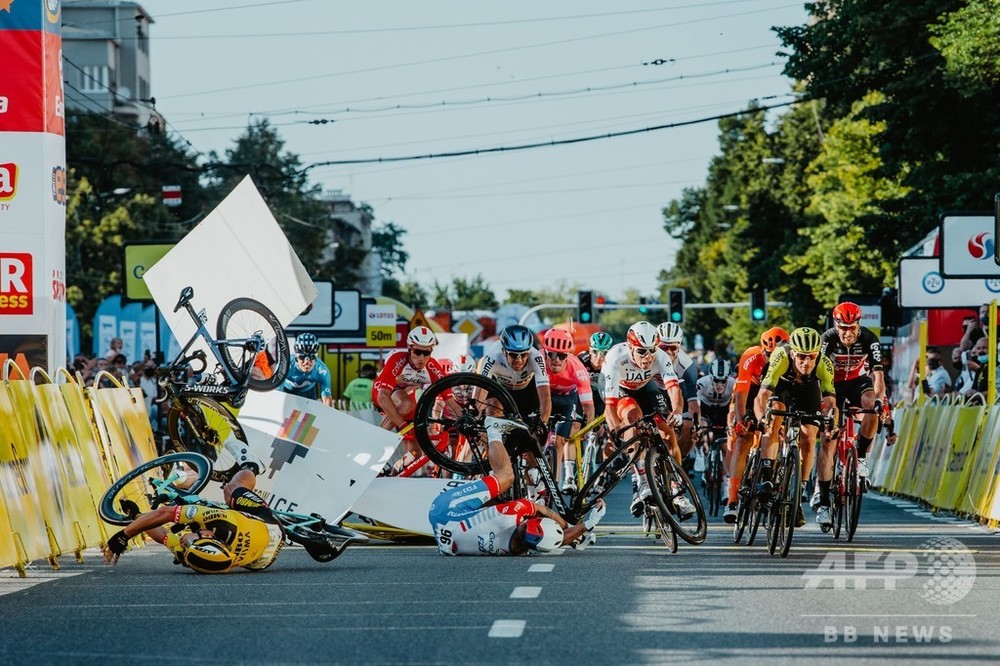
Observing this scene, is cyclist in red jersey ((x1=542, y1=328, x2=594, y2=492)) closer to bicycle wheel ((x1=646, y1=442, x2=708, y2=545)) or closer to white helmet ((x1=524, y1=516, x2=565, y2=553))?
bicycle wheel ((x1=646, y1=442, x2=708, y2=545))

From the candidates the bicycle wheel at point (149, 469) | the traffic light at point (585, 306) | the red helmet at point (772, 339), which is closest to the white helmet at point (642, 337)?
the red helmet at point (772, 339)

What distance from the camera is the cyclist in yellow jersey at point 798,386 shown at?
14617 millimetres

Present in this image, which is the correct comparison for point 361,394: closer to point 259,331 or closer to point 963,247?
point 963,247

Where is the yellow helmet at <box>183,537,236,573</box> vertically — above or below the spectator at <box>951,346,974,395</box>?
below

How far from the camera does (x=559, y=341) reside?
17.5 metres

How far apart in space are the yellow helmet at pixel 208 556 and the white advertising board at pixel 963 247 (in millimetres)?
11765

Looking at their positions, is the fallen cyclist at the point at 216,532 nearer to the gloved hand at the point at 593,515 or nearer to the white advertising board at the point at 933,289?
the gloved hand at the point at 593,515

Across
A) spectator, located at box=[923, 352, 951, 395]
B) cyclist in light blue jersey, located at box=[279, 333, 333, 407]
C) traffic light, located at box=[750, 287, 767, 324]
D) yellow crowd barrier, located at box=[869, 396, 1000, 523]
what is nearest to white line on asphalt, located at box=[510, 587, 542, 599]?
yellow crowd barrier, located at box=[869, 396, 1000, 523]

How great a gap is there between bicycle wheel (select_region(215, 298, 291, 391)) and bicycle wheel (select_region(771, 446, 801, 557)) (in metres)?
→ 4.38

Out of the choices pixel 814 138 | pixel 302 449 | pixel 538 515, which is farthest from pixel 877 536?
pixel 814 138

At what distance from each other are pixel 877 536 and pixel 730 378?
433cm

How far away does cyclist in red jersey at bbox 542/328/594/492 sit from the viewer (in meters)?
16.9

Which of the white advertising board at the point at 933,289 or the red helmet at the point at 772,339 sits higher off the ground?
the white advertising board at the point at 933,289

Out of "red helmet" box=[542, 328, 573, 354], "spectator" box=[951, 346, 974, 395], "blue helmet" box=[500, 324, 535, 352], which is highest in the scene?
"blue helmet" box=[500, 324, 535, 352]
